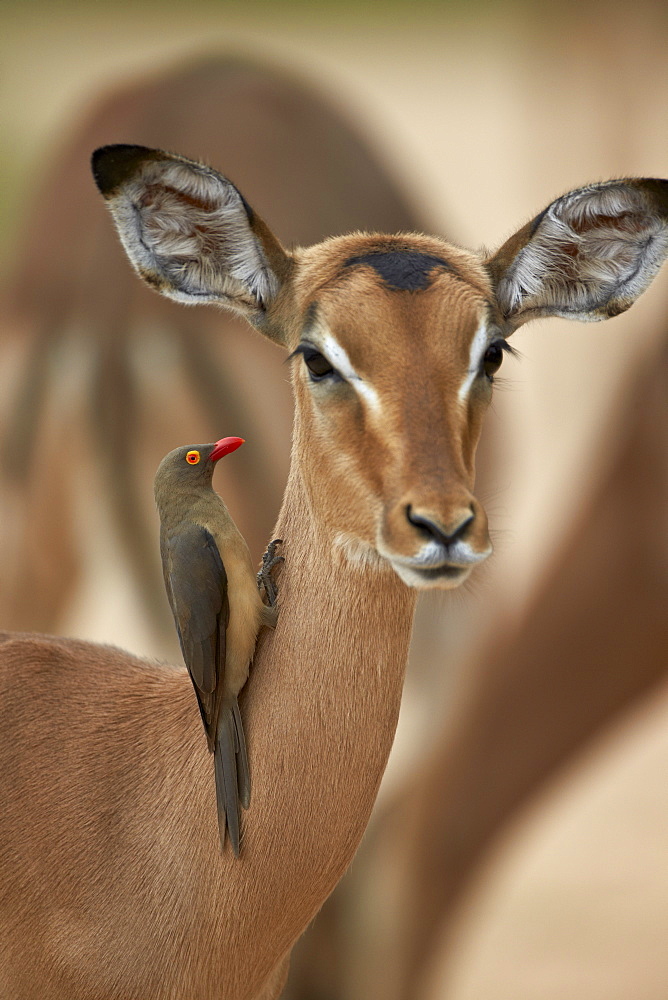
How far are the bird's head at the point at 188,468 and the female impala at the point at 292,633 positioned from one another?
0.16 m

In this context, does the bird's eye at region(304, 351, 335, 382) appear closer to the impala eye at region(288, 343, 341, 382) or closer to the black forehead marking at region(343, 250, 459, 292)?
the impala eye at region(288, 343, 341, 382)

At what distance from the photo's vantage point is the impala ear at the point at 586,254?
2020mm

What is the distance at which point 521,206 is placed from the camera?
10.5 metres

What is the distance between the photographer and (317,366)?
187cm

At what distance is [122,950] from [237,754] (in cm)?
→ 42

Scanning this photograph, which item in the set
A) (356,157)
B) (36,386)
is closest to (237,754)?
(36,386)

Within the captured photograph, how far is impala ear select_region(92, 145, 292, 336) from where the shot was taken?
191 centimetres

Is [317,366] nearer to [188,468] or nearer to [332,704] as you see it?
[188,468]

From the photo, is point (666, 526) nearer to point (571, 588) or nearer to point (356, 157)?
point (571, 588)

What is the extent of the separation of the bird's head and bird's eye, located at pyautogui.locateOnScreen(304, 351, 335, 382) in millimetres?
166

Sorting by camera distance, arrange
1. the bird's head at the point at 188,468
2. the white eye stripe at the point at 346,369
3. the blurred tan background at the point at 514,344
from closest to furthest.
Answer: the white eye stripe at the point at 346,369
the bird's head at the point at 188,468
the blurred tan background at the point at 514,344

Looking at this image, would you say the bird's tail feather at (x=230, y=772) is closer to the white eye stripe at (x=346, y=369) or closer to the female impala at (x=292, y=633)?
the female impala at (x=292, y=633)

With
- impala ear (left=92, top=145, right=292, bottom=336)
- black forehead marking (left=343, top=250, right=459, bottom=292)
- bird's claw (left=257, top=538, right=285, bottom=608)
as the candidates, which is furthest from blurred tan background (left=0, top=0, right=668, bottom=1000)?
impala ear (left=92, top=145, right=292, bottom=336)

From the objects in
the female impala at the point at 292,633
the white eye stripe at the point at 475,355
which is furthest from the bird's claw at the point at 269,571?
the white eye stripe at the point at 475,355
